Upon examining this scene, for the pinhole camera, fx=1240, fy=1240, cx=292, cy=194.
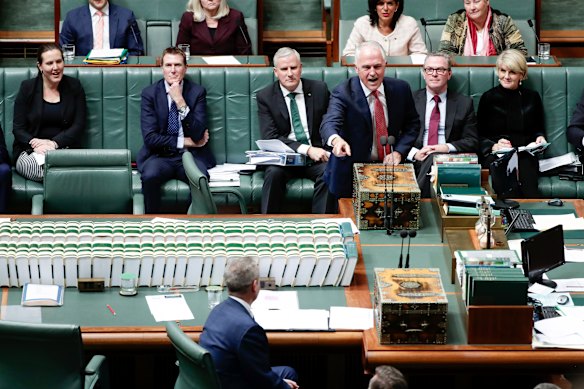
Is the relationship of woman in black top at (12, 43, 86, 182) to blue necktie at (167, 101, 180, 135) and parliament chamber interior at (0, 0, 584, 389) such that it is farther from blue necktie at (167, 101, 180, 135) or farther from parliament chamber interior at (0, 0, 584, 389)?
blue necktie at (167, 101, 180, 135)

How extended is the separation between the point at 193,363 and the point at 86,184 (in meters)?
2.72

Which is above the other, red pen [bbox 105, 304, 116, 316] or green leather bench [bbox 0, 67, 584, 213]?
green leather bench [bbox 0, 67, 584, 213]

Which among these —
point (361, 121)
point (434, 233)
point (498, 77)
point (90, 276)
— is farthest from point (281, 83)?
point (90, 276)

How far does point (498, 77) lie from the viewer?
28.0 ft

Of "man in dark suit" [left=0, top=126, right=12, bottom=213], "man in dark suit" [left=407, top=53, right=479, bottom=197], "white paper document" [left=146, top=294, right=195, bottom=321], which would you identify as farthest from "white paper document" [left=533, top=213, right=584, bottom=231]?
"man in dark suit" [left=0, top=126, right=12, bottom=213]

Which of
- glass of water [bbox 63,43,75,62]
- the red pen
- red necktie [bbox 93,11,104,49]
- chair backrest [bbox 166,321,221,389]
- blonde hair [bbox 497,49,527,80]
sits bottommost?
chair backrest [bbox 166,321,221,389]

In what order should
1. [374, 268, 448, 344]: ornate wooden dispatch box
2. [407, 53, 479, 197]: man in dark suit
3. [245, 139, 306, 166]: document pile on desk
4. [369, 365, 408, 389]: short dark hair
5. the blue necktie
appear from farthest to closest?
the blue necktie, [407, 53, 479, 197]: man in dark suit, [245, 139, 306, 166]: document pile on desk, [374, 268, 448, 344]: ornate wooden dispatch box, [369, 365, 408, 389]: short dark hair

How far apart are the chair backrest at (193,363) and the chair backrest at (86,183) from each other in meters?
2.44

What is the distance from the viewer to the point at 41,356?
4.93 m

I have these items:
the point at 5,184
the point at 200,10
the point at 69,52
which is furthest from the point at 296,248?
the point at 200,10

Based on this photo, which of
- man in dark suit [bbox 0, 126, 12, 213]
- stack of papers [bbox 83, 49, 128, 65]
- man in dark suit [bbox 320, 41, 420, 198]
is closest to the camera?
man in dark suit [bbox 320, 41, 420, 198]

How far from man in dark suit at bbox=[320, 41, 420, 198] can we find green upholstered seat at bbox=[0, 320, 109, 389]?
9.13ft

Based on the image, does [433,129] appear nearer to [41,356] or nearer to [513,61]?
[513,61]

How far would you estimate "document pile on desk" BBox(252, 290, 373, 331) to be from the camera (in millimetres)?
5359
